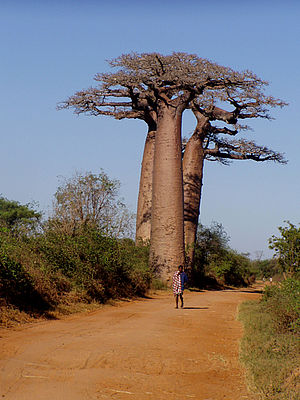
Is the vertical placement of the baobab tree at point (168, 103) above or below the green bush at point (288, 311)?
above

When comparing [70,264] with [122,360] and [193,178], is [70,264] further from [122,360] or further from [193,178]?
[193,178]

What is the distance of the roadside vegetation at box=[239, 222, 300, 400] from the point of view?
3885mm

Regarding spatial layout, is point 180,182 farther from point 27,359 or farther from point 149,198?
point 27,359

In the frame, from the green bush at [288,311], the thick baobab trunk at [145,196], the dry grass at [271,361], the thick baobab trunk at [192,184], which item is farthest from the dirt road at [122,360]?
the thick baobab trunk at [145,196]

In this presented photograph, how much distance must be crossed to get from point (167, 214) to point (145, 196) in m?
4.30

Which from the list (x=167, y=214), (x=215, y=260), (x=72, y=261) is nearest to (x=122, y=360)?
(x=72, y=261)

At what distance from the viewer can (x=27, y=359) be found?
Result: 180 inches

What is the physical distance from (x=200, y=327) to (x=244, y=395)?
11.4 ft

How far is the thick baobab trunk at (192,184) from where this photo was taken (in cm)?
1762

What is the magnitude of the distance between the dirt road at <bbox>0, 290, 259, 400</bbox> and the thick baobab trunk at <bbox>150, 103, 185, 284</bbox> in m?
6.57

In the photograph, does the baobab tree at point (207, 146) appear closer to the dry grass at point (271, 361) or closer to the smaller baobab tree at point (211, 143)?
the smaller baobab tree at point (211, 143)

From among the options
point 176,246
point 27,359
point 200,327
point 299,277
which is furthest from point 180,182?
point 27,359

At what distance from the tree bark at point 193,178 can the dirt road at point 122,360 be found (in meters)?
9.86

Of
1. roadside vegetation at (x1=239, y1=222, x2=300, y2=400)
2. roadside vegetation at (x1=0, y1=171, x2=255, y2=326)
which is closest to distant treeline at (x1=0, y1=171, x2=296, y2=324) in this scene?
roadside vegetation at (x1=0, y1=171, x2=255, y2=326)
